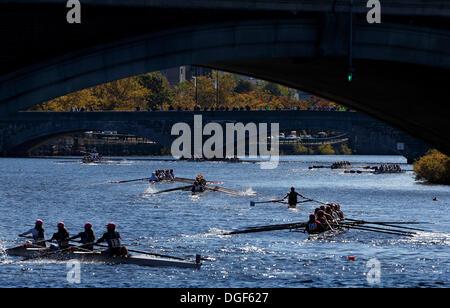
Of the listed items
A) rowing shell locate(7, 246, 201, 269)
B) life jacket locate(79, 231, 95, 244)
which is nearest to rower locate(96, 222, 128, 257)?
rowing shell locate(7, 246, 201, 269)

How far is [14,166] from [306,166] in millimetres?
42170

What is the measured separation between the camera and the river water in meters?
35.9

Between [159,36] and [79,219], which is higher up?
[159,36]

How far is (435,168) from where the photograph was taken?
3410 inches

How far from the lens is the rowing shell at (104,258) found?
36.4m

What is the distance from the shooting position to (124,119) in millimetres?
131250

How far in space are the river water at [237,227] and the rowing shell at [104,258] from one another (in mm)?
397

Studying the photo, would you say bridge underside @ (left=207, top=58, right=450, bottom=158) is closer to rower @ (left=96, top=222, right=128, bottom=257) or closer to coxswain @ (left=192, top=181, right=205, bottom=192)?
rower @ (left=96, top=222, right=128, bottom=257)

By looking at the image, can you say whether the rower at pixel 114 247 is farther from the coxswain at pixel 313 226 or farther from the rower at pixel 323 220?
the rower at pixel 323 220

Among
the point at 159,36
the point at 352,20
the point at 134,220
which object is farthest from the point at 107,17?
the point at 134,220

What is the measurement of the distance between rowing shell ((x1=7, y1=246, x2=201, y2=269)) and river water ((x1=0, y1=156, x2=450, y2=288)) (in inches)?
15.6

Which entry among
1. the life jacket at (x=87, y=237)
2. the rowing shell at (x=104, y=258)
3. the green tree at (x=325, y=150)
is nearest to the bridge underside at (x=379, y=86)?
the rowing shell at (x=104, y=258)
